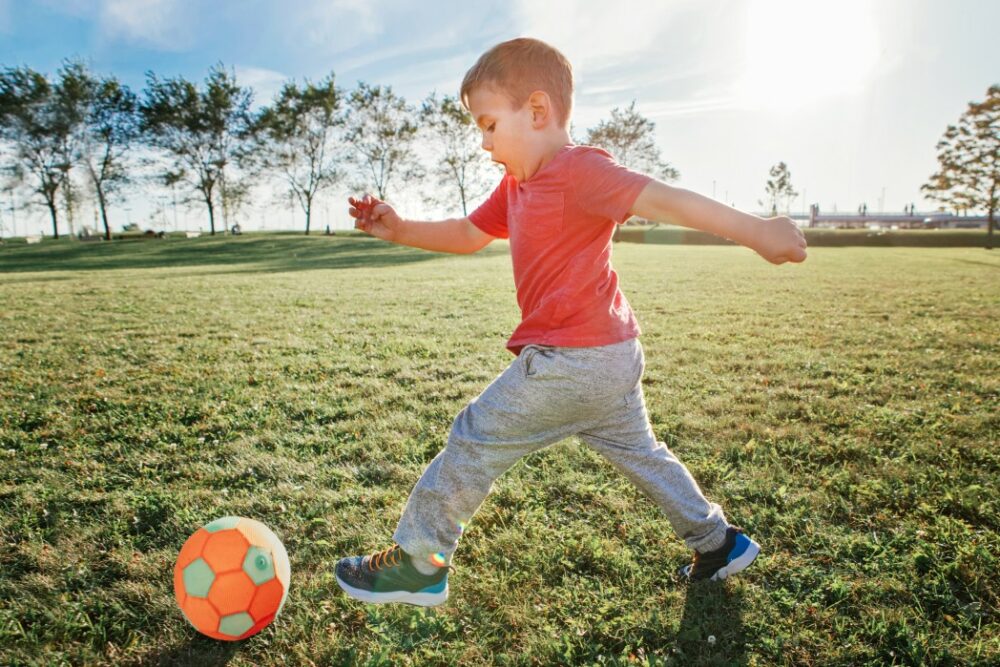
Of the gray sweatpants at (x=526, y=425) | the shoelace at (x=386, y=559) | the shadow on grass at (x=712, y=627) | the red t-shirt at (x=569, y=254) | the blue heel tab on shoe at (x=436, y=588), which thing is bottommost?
the shadow on grass at (x=712, y=627)

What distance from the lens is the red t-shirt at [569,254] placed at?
6.92 feet

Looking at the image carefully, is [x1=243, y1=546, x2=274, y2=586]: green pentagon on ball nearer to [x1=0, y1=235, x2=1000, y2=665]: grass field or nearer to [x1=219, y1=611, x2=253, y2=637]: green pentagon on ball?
[x1=219, y1=611, x2=253, y2=637]: green pentagon on ball

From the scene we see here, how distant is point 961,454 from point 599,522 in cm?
266

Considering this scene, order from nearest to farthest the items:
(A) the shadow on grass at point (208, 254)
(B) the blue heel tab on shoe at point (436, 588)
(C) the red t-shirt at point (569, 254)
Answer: (C) the red t-shirt at point (569, 254), (B) the blue heel tab on shoe at point (436, 588), (A) the shadow on grass at point (208, 254)

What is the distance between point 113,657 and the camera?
2141 millimetres

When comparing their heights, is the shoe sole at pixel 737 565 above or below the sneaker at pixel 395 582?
below

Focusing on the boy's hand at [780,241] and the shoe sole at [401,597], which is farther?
the shoe sole at [401,597]

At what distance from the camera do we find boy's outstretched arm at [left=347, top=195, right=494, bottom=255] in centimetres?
293

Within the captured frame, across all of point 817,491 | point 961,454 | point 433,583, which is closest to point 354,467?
point 433,583

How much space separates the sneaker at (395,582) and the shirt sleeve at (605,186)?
5.05 ft

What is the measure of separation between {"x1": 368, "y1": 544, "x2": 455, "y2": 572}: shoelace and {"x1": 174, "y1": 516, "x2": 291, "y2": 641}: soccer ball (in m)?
0.35

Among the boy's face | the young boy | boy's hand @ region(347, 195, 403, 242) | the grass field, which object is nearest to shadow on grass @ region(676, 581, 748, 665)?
the grass field

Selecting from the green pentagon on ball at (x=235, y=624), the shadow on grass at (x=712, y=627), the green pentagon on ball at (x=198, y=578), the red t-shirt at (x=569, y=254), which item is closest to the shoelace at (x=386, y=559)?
the green pentagon on ball at (x=235, y=624)

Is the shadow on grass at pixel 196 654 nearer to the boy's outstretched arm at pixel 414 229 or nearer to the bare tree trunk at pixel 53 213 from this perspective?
the boy's outstretched arm at pixel 414 229
